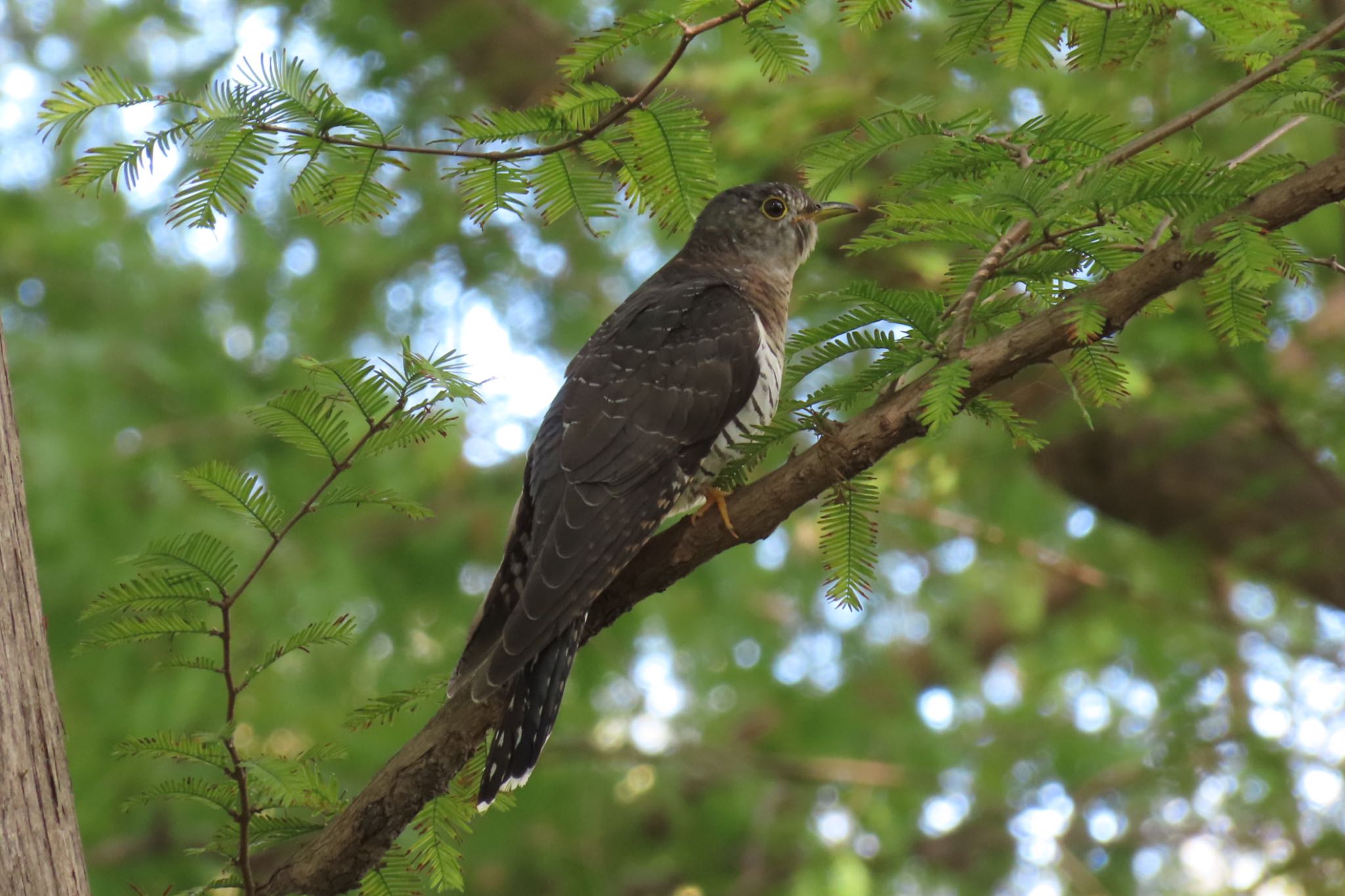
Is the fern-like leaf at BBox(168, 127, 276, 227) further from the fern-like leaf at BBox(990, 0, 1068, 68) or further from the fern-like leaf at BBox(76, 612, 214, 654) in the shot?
the fern-like leaf at BBox(990, 0, 1068, 68)

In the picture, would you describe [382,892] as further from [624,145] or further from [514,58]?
[514,58]

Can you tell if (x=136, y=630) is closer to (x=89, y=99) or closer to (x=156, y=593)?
(x=156, y=593)

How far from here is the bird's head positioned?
15.8 ft

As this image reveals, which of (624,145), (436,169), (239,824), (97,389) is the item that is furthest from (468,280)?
(239,824)

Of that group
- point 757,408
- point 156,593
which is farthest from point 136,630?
point 757,408

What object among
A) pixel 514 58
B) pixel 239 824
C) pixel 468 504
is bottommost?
pixel 468 504

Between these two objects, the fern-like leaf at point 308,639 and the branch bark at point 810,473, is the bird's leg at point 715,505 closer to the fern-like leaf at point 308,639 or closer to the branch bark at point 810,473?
the branch bark at point 810,473

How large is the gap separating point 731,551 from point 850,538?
15.0 ft

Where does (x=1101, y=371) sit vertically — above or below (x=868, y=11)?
below

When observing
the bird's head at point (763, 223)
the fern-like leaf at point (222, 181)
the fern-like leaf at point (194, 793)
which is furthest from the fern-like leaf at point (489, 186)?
the bird's head at point (763, 223)

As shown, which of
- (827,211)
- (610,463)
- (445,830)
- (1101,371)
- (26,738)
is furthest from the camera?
(827,211)

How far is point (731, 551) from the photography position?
739 cm

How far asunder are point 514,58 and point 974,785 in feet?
16.5

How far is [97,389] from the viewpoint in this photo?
6.92m
